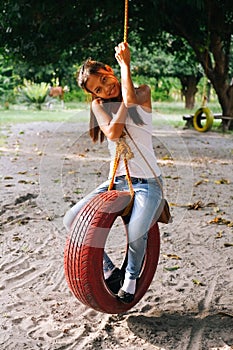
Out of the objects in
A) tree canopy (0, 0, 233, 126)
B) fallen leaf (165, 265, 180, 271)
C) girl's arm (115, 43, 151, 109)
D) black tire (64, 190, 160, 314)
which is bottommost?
fallen leaf (165, 265, 180, 271)

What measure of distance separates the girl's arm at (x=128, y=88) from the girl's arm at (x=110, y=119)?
8 cm

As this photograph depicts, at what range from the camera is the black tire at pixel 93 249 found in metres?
2.96

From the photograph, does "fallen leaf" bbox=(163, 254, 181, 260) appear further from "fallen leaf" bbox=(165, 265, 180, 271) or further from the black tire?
the black tire

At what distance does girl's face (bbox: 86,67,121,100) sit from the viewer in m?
2.98

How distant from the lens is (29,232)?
5121 mm

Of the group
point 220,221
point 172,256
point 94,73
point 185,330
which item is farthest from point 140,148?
point 220,221

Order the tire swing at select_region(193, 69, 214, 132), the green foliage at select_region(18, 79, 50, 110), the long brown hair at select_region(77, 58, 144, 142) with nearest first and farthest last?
the long brown hair at select_region(77, 58, 144, 142) < the tire swing at select_region(193, 69, 214, 132) < the green foliage at select_region(18, 79, 50, 110)

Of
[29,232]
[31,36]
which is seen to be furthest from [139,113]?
[31,36]

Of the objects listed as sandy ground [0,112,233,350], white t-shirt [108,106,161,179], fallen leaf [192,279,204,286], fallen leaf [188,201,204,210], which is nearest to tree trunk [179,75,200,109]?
sandy ground [0,112,233,350]

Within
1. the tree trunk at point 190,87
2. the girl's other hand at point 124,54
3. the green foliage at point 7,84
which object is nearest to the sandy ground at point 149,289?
the girl's other hand at point 124,54

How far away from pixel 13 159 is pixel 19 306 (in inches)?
252

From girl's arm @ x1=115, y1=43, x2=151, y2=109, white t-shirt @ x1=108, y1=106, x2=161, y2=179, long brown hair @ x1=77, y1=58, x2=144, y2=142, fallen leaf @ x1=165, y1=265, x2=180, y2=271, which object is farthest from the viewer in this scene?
fallen leaf @ x1=165, y1=265, x2=180, y2=271

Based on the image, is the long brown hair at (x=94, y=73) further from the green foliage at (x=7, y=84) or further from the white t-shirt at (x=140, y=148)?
the green foliage at (x=7, y=84)

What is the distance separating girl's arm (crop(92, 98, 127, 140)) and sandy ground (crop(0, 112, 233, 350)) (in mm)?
1193
